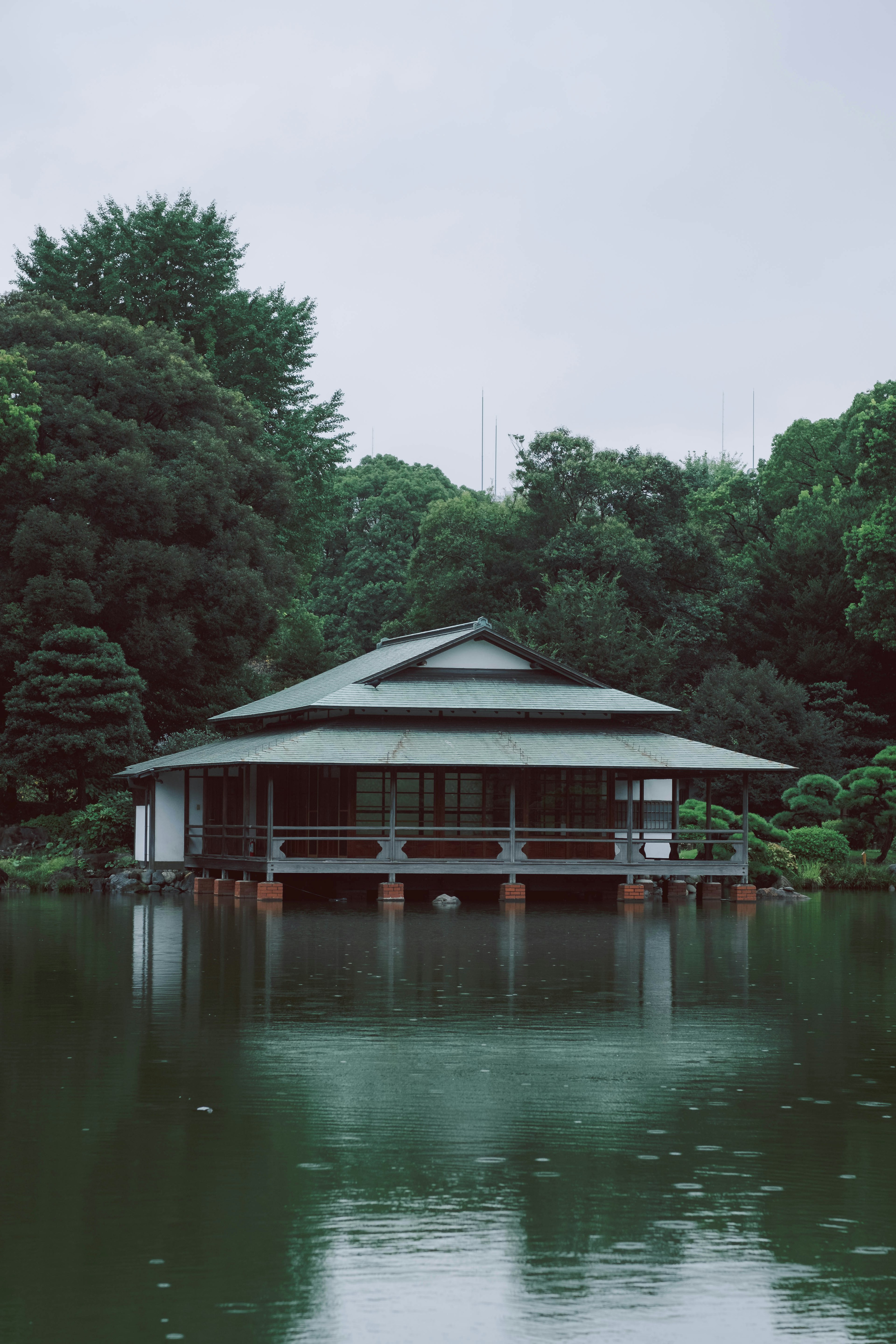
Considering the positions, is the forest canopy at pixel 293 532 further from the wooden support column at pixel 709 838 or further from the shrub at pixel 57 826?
the wooden support column at pixel 709 838

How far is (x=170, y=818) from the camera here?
133 ft

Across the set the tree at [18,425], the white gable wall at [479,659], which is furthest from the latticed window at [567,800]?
the tree at [18,425]

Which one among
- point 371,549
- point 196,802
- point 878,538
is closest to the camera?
point 196,802

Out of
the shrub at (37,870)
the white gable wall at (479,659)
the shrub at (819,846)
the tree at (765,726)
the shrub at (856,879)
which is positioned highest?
the white gable wall at (479,659)

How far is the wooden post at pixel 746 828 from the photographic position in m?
36.3

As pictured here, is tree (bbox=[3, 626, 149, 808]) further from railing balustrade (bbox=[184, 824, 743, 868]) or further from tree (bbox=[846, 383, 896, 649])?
tree (bbox=[846, 383, 896, 649])

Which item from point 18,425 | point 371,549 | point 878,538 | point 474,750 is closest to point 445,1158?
point 474,750

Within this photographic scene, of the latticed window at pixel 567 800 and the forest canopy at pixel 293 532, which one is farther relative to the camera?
the forest canopy at pixel 293 532

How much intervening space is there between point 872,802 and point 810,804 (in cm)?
200

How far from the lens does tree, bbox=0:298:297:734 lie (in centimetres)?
4647

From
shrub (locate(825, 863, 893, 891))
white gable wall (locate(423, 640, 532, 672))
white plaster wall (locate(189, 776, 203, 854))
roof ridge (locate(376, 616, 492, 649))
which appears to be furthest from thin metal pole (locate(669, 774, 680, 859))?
white plaster wall (locate(189, 776, 203, 854))

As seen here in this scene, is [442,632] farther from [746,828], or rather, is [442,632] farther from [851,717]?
[851,717]

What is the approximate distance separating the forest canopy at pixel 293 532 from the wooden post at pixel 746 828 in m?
13.8

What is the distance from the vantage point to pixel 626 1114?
10.4 metres
